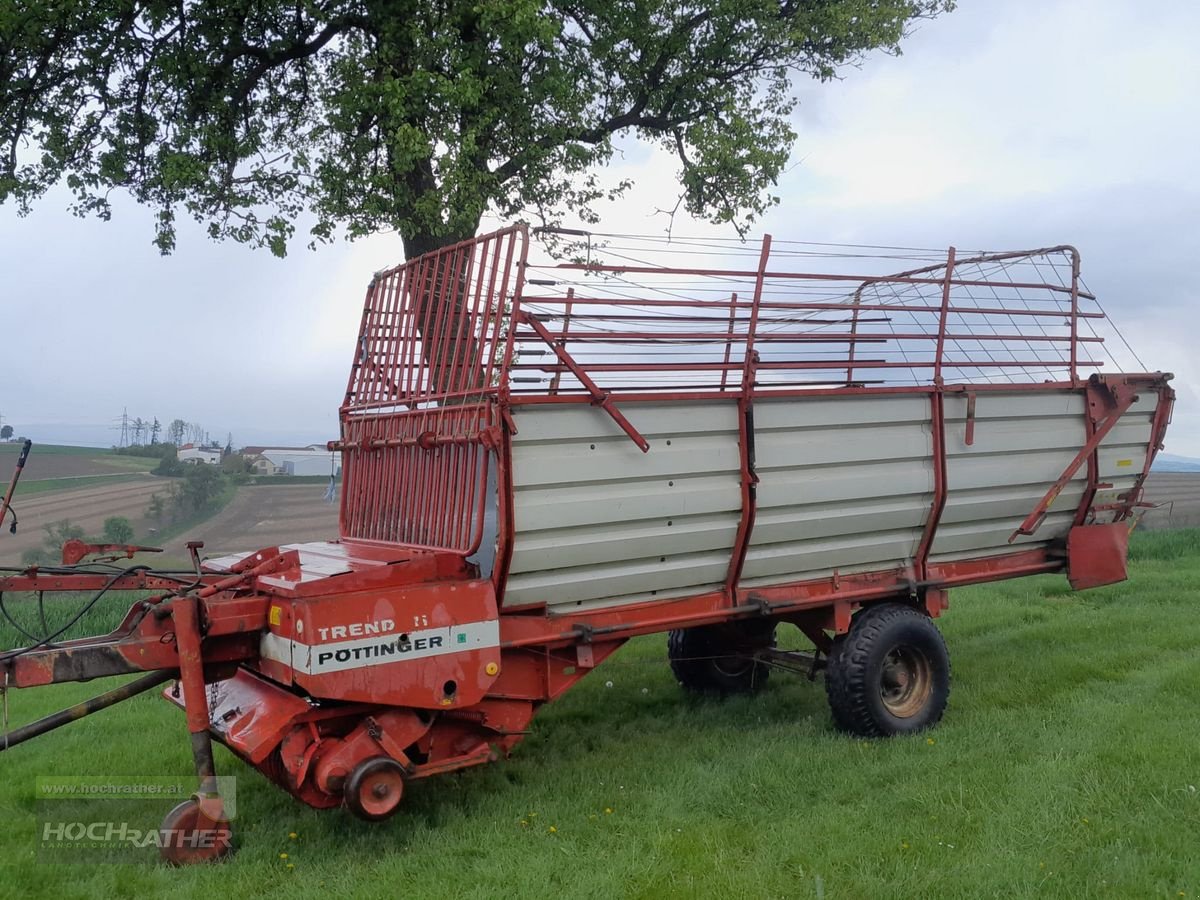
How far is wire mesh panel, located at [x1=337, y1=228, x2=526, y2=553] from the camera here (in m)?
5.55

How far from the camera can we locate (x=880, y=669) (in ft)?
21.7

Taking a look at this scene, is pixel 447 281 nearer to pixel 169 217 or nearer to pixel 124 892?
pixel 124 892

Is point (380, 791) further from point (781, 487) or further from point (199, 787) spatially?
point (781, 487)

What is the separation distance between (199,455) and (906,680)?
14102 mm

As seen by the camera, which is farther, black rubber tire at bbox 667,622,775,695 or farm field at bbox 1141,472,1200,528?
farm field at bbox 1141,472,1200,528

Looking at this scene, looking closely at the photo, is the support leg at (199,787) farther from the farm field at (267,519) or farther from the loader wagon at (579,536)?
the farm field at (267,519)

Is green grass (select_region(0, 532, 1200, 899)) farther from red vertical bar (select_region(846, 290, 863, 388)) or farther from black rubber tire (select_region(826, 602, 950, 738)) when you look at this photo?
red vertical bar (select_region(846, 290, 863, 388))

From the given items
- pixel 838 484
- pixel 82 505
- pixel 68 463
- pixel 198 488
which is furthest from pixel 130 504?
pixel 838 484

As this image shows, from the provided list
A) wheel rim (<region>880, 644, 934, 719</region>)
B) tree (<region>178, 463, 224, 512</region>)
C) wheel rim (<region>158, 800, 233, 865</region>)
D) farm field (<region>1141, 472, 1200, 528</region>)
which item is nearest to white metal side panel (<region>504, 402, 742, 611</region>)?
wheel rim (<region>880, 644, 934, 719</region>)

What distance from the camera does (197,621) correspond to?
5.01 metres

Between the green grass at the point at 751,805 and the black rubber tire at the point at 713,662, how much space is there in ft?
0.67

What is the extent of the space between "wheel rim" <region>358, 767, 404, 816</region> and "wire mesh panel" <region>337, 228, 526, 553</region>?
3.89 feet

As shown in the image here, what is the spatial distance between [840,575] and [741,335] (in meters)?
1.71

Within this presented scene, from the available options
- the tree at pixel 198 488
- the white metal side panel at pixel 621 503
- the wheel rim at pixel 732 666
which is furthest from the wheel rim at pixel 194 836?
the tree at pixel 198 488
